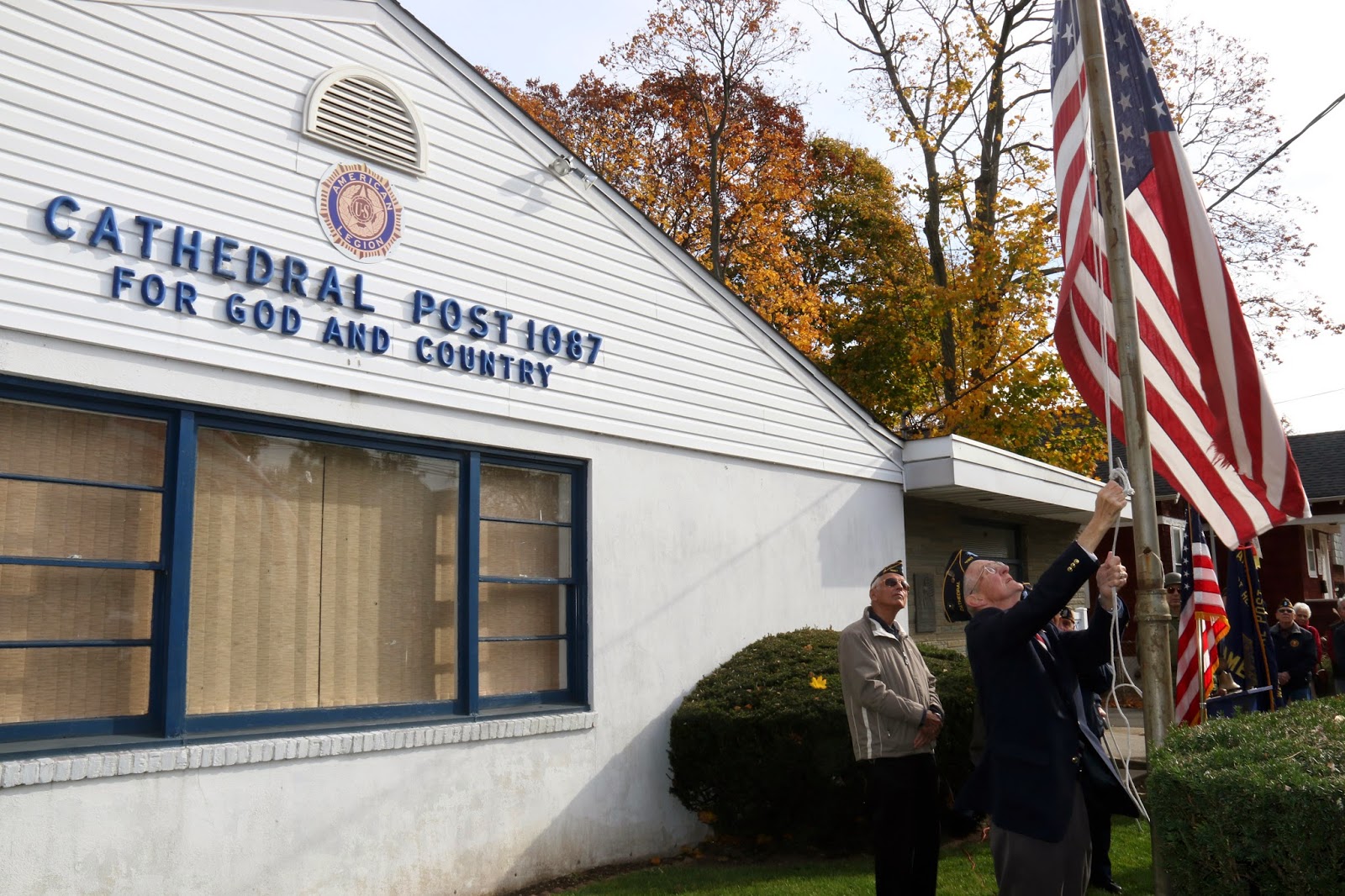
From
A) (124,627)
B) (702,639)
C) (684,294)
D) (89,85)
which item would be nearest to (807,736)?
(702,639)

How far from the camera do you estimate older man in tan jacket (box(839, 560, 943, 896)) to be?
19.6 ft

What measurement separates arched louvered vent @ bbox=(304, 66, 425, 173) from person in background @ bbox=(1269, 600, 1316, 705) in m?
11.2

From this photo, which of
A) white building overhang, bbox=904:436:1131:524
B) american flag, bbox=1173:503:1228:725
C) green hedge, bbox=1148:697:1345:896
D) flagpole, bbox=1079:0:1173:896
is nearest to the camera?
green hedge, bbox=1148:697:1345:896

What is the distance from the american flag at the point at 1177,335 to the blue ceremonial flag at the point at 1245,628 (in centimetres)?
666

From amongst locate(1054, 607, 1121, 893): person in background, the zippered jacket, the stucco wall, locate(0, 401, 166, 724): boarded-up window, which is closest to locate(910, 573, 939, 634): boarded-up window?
the stucco wall

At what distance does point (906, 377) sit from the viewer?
2438cm

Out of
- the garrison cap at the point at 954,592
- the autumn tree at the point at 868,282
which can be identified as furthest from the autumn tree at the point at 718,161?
the garrison cap at the point at 954,592

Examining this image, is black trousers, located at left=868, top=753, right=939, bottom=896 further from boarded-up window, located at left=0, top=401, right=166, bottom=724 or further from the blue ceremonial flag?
the blue ceremonial flag

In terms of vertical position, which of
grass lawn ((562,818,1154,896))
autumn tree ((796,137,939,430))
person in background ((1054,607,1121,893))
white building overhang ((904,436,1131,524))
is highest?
autumn tree ((796,137,939,430))

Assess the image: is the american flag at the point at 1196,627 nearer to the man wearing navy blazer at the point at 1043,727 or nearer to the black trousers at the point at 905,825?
the black trousers at the point at 905,825

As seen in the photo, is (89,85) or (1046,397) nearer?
(89,85)

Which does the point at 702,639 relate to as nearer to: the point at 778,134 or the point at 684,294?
the point at 684,294

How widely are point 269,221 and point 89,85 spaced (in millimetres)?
1084

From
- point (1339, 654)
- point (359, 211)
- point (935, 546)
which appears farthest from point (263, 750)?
point (1339, 654)
